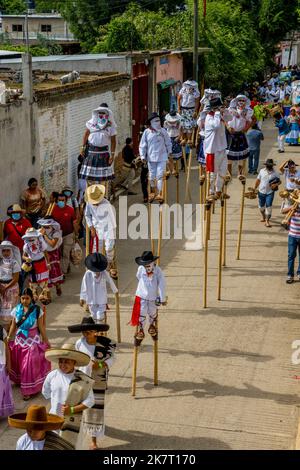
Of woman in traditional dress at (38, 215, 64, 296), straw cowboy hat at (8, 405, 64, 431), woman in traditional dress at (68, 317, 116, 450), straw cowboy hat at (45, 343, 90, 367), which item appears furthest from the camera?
woman in traditional dress at (38, 215, 64, 296)

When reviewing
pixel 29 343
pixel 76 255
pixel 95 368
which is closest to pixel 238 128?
Result: pixel 76 255

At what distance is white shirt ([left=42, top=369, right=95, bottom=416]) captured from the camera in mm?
9633

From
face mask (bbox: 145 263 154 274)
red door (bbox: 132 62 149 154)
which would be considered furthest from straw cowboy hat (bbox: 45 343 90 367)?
red door (bbox: 132 62 149 154)

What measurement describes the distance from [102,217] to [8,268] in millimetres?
1798

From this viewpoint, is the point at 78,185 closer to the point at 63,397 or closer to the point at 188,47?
the point at 63,397

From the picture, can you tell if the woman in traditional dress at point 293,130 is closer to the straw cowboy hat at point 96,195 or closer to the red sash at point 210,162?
the red sash at point 210,162

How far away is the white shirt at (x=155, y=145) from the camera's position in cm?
1828

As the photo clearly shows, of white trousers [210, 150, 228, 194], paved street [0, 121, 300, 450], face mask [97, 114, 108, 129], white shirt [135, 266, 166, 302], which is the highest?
face mask [97, 114, 108, 129]

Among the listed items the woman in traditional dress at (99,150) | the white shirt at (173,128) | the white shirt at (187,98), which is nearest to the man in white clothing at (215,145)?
the woman in traditional dress at (99,150)

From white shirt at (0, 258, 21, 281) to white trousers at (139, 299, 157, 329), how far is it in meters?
2.40

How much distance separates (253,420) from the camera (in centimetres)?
1150

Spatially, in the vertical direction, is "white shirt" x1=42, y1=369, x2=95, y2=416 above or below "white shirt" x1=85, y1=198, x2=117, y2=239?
below

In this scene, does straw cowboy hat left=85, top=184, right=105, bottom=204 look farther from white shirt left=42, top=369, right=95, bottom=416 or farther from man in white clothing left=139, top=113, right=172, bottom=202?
white shirt left=42, top=369, right=95, bottom=416

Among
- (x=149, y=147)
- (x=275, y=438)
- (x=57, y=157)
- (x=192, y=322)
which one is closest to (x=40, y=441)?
(x=275, y=438)
